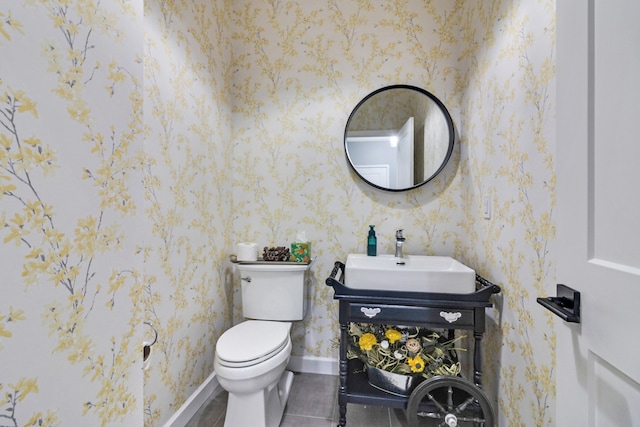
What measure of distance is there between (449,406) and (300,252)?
114 cm

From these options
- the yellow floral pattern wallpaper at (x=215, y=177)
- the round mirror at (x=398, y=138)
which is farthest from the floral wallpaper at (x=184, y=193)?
the round mirror at (x=398, y=138)

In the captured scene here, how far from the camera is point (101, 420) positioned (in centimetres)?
63

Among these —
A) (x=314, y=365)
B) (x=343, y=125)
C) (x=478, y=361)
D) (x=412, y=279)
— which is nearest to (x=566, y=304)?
(x=412, y=279)

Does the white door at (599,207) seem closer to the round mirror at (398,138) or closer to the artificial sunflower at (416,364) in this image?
→ the artificial sunflower at (416,364)

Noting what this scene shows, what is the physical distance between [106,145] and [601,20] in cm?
111

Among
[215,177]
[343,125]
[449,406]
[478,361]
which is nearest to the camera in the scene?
[449,406]

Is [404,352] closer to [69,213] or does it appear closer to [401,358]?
[401,358]

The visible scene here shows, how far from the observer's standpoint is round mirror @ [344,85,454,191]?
1.82 m

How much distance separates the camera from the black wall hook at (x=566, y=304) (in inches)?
22.7

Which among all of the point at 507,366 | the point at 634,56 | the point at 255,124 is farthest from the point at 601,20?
the point at 255,124

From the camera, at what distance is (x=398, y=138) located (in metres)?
1.88

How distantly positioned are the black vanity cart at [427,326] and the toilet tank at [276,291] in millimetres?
446

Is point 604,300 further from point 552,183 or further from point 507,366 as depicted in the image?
point 507,366

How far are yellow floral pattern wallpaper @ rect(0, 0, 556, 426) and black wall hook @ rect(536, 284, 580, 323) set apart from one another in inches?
15.1
